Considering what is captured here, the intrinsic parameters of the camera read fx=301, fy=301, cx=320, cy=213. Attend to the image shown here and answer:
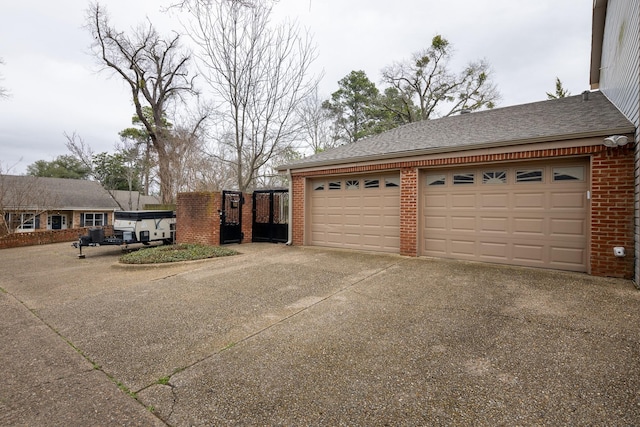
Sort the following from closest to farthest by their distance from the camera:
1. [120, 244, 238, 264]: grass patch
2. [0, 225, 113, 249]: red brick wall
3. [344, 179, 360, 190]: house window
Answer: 1. [120, 244, 238, 264]: grass patch
2. [344, 179, 360, 190]: house window
3. [0, 225, 113, 249]: red brick wall

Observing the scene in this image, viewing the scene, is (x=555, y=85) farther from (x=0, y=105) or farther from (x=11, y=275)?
(x=0, y=105)

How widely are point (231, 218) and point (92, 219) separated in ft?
64.7

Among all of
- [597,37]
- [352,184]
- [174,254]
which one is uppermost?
[597,37]

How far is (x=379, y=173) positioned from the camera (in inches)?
311

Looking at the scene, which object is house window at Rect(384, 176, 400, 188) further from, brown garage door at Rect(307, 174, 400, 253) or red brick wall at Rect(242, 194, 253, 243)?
red brick wall at Rect(242, 194, 253, 243)

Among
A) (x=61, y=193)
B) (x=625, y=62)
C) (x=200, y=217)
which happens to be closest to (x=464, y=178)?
(x=625, y=62)

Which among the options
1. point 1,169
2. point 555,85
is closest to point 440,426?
point 1,169

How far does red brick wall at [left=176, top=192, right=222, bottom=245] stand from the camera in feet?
30.9

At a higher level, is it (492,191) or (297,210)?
(492,191)

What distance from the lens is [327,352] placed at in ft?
9.18

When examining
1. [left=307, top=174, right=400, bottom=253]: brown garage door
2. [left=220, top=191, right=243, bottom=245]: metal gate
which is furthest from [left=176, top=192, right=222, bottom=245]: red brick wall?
[left=307, top=174, right=400, bottom=253]: brown garage door

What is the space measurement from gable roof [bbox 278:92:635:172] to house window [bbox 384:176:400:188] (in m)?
0.62

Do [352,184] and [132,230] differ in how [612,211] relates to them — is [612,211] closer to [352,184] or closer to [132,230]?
[352,184]

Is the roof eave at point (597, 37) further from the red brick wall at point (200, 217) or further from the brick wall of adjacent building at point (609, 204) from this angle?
the red brick wall at point (200, 217)
